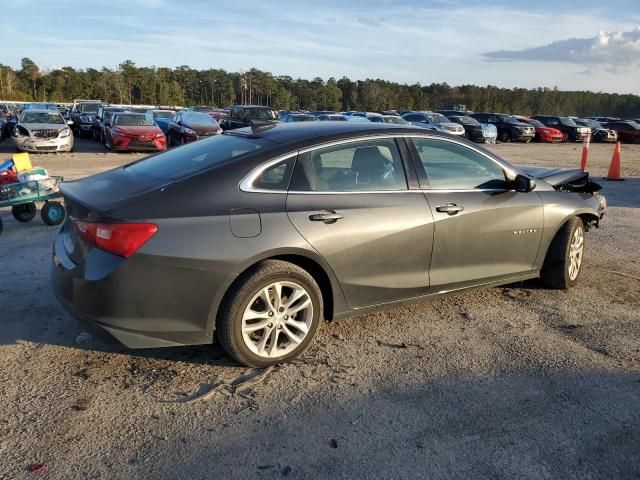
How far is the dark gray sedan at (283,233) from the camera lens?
3256 mm

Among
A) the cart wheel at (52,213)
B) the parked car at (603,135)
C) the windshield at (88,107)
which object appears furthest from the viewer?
the parked car at (603,135)

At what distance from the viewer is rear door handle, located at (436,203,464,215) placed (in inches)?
164

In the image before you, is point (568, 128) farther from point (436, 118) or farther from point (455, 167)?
point (455, 167)

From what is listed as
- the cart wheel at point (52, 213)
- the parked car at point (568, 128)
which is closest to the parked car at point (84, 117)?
the cart wheel at point (52, 213)

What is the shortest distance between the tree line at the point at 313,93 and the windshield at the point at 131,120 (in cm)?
6792

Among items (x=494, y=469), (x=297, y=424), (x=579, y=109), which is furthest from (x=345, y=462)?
(x=579, y=109)

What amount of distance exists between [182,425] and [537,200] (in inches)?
137

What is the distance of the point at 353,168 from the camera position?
13.3ft

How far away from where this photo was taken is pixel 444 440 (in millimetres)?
2885

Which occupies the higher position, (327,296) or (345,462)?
(327,296)

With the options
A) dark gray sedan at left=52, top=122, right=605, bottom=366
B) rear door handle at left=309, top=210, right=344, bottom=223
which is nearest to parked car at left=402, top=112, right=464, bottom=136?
dark gray sedan at left=52, top=122, right=605, bottom=366

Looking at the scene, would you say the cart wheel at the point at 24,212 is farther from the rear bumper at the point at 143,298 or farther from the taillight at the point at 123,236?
the taillight at the point at 123,236

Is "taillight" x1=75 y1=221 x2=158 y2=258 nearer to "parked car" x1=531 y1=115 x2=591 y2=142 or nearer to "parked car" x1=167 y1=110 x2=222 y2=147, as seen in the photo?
"parked car" x1=167 y1=110 x2=222 y2=147

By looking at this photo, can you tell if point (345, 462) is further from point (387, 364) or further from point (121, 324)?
point (121, 324)
